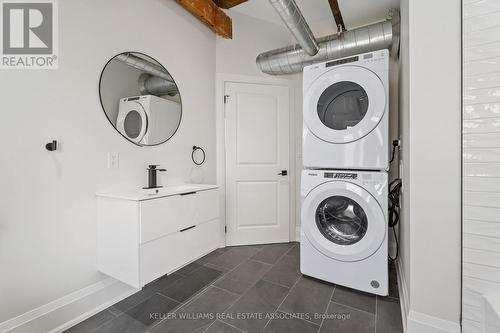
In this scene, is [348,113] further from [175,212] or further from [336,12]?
[175,212]

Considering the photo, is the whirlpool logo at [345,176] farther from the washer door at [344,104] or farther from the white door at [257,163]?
the white door at [257,163]

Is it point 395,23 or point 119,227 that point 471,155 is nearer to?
point 395,23

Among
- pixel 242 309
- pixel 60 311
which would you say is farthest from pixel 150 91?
pixel 242 309

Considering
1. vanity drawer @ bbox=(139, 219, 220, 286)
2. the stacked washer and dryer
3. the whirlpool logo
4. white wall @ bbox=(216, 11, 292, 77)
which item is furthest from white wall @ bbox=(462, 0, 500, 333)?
white wall @ bbox=(216, 11, 292, 77)

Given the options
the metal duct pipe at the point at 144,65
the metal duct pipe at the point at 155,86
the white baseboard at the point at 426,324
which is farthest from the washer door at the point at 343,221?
the metal duct pipe at the point at 144,65

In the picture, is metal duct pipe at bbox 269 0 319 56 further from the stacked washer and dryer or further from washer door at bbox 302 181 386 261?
washer door at bbox 302 181 386 261

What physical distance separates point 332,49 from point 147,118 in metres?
2.08

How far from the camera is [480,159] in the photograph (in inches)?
41.6

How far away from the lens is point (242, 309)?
154 centimetres

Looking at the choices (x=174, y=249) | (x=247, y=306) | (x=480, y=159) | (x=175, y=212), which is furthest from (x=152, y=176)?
(x=480, y=159)

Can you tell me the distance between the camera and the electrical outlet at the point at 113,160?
1641mm

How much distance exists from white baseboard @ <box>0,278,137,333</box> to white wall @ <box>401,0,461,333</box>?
6.54 feet

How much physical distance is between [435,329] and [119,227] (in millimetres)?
1955

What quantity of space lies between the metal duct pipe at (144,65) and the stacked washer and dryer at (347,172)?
1337mm
